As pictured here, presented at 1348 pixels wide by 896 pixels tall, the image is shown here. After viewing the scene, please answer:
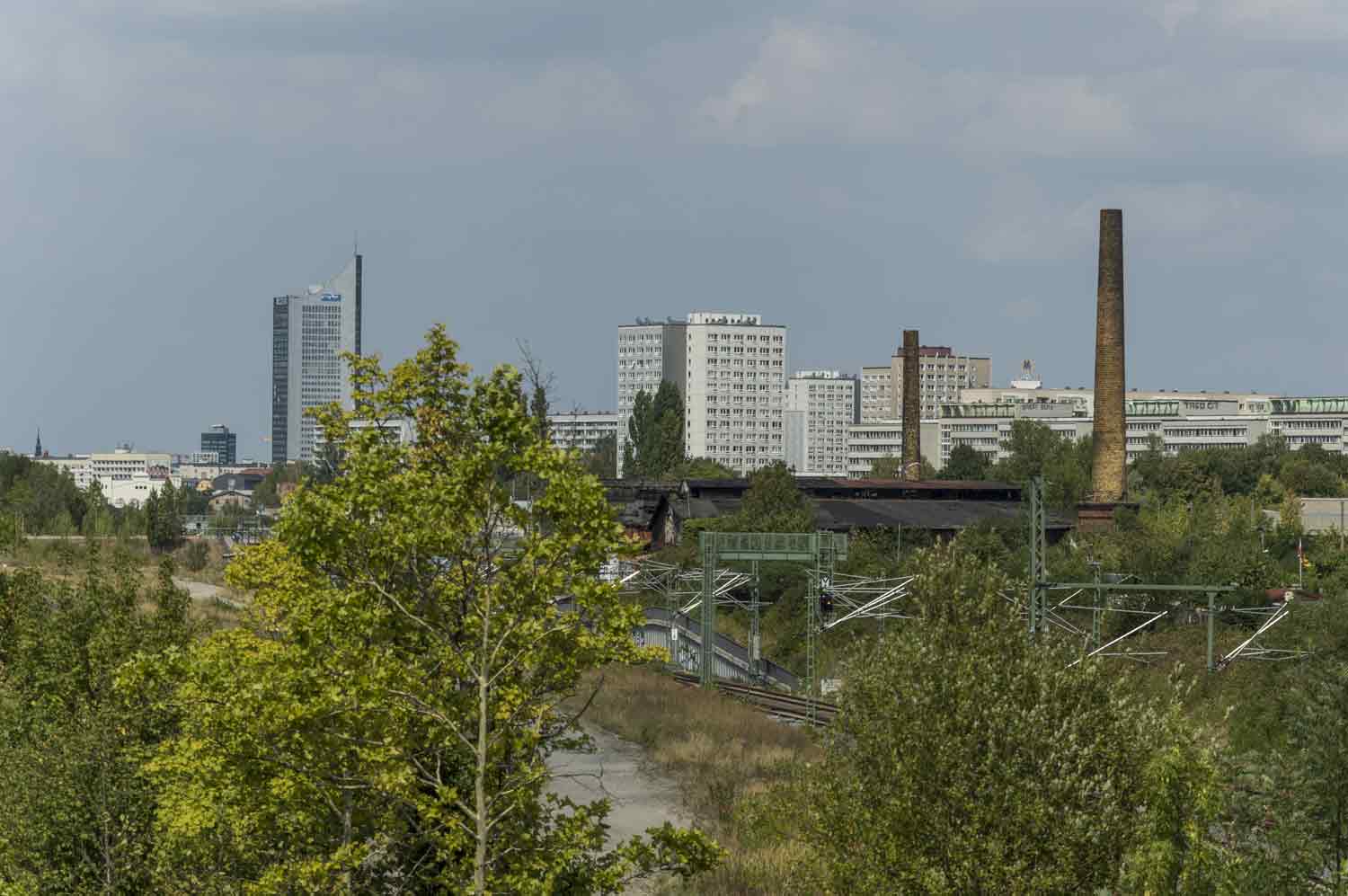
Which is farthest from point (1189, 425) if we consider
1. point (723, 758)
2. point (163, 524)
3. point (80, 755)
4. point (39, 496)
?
point (80, 755)

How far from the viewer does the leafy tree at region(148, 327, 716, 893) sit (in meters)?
12.9

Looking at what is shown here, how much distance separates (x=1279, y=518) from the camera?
9481cm

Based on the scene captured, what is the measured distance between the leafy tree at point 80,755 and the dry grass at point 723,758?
564cm

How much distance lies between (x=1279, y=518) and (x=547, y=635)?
294 feet

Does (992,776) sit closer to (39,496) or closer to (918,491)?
(918,491)

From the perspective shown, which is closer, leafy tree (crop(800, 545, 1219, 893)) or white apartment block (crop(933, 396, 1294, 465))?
leafy tree (crop(800, 545, 1219, 893))

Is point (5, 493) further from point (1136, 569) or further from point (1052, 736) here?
point (1052, 736)

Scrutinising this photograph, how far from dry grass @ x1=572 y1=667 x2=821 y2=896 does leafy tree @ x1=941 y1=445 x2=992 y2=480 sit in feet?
315

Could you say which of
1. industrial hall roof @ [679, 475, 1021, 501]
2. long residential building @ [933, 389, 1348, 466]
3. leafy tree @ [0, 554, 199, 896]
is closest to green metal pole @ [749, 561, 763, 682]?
leafy tree @ [0, 554, 199, 896]

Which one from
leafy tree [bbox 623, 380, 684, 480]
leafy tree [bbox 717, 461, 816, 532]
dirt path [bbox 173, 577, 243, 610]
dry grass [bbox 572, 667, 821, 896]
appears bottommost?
dirt path [bbox 173, 577, 243, 610]

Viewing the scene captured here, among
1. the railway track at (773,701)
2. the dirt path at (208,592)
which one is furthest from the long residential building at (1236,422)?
the railway track at (773,701)

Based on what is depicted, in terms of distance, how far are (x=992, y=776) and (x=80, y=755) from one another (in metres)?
10.3

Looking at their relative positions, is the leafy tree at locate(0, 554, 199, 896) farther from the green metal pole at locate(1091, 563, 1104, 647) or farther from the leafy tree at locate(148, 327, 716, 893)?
the green metal pole at locate(1091, 563, 1104, 647)

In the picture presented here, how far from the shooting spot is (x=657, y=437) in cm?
13588
